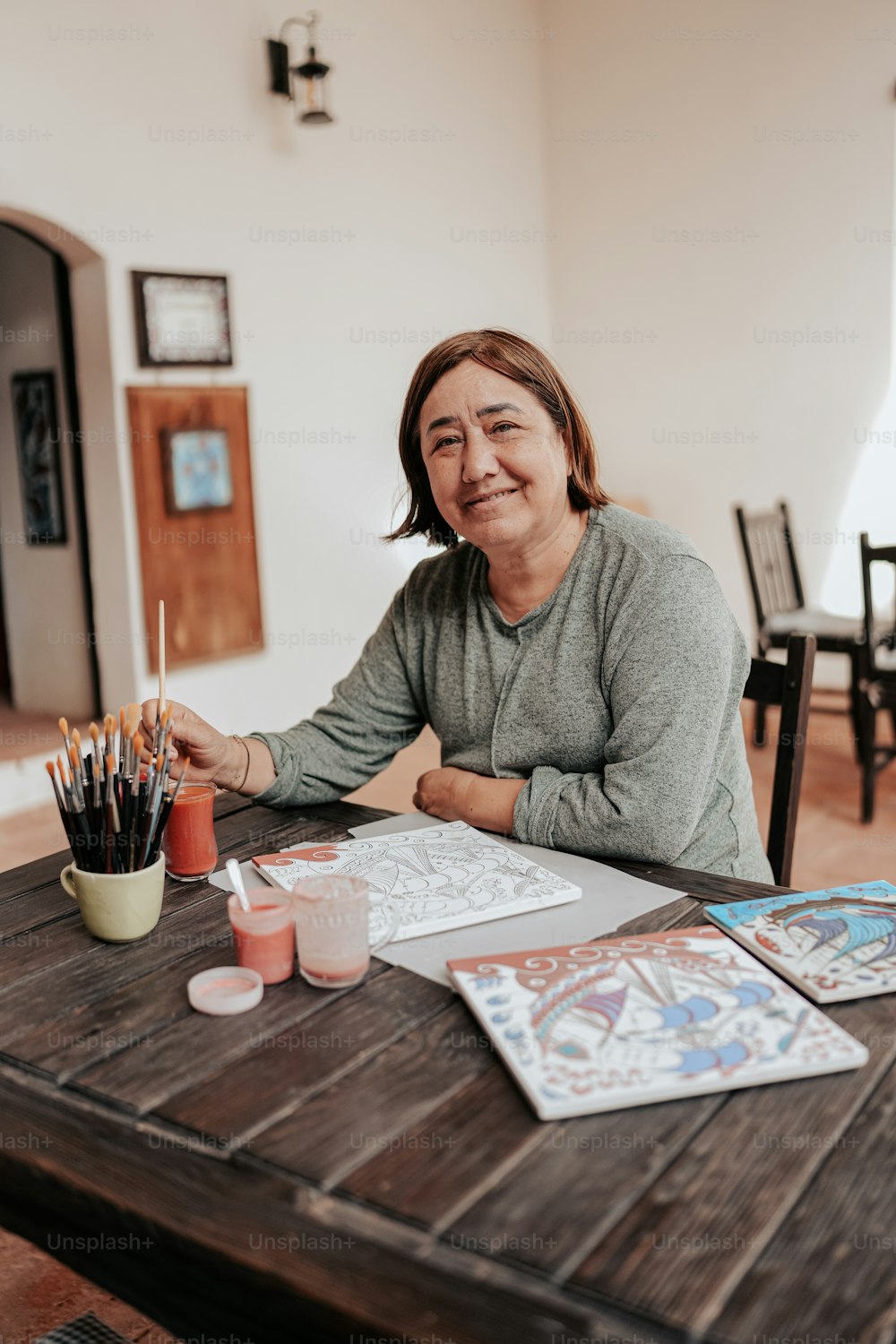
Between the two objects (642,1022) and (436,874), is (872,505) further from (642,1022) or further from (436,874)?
(642,1022)

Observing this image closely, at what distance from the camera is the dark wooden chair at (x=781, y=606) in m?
4.04

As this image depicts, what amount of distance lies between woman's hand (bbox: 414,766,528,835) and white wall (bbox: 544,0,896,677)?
4.18 metres

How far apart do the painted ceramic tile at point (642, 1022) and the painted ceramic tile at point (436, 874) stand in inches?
5.0

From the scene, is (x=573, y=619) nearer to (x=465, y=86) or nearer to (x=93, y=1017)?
(x=93, y=1017)

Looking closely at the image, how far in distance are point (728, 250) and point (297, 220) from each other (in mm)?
2101

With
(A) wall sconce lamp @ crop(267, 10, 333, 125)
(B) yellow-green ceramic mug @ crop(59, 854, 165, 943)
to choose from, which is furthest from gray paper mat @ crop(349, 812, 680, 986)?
(A) wall sconce lamp @ crop(267, 10, 333, 125)

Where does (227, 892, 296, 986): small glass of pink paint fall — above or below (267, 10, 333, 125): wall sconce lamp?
below

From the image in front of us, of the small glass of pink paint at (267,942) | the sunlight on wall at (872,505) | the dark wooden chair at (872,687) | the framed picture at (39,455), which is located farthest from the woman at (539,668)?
the sunlight on wall at (872,505)

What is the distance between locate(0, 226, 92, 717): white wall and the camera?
15.8 feet

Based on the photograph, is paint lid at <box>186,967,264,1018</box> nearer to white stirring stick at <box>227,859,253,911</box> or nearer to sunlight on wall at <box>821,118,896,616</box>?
white stirring stick at <box>227,859,253,911</box>

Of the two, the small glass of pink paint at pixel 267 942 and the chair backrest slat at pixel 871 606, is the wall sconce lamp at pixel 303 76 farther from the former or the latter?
the small glass of pink paint at pixel 267 942

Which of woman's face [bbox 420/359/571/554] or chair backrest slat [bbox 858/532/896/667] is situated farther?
chair backrest slat [bbox 858/532/896/667]

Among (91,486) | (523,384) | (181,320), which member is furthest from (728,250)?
(523,384)

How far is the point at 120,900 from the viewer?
1153 millimetres
